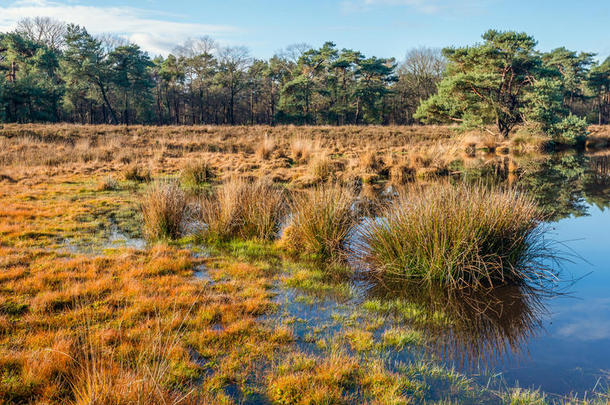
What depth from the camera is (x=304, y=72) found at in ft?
155

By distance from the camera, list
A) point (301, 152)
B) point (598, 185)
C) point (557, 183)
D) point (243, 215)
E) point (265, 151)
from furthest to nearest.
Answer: point (265, 151) < point (301, 152) < point (557, 183) < point (598, 185) < point (243, 215)

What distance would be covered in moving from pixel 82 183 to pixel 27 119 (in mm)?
28752

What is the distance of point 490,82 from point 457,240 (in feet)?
62.3

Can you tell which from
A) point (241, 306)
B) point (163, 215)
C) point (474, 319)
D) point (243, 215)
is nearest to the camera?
point (474, 319)

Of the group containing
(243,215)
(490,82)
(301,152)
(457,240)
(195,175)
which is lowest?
(243,215)

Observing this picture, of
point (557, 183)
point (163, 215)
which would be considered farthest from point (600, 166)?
point (163, 215)

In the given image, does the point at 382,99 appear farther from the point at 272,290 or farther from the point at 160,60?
the point at 272,290

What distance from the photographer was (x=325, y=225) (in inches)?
216

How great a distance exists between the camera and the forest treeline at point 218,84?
36.3 m

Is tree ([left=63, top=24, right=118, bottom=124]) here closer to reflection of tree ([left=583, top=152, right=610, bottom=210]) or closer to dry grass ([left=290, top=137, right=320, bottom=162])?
dry grass ([left=290, top=137, right=320, bottom=162])

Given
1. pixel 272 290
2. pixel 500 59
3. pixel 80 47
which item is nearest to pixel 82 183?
pixel 272 290

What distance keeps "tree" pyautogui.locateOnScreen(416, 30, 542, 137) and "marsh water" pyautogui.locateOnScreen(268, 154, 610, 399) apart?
58.4ft

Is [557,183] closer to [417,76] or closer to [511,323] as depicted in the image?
[511,323]

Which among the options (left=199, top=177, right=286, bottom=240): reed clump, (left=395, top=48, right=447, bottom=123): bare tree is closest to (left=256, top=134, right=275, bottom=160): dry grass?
(left=199, top=177, right=286, bottom=240): reed clump
